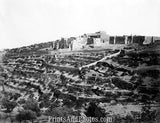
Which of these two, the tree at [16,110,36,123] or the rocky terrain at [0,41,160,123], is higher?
the rocky terrain at [0,41,160,123]

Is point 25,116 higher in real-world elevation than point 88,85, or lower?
lower

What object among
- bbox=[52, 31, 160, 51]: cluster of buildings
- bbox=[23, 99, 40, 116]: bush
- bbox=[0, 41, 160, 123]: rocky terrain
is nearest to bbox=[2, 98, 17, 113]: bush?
bbox=[0, 41, 160, 123]: rocky terrain

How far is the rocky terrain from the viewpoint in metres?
15.0

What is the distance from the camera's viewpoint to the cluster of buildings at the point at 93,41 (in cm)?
2255

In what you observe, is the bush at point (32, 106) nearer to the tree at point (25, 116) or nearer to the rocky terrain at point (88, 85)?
the rocky terrain at point (88, 85)

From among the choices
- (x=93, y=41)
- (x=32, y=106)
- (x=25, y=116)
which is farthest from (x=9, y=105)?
(x=93, y=41)

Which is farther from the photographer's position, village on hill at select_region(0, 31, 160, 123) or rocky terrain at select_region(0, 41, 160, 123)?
rocky terrain at select_region(0, 41, 160, 123)

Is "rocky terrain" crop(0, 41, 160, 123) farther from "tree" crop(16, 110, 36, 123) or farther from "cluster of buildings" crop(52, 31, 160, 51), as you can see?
"cluster of buildings" crop(52, 31, 160, 51)

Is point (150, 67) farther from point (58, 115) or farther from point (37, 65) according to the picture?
point (37, 65)

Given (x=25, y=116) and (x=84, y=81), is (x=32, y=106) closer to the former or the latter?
(x=25, y=116)

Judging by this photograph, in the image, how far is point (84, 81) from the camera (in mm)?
18156

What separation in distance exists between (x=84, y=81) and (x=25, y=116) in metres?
5.31

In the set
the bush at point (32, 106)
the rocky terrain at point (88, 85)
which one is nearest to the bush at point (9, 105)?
the rocky terrain at point (88, 85)

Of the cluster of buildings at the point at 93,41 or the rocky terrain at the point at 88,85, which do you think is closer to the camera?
the rocky terrain at the point at 88,85
